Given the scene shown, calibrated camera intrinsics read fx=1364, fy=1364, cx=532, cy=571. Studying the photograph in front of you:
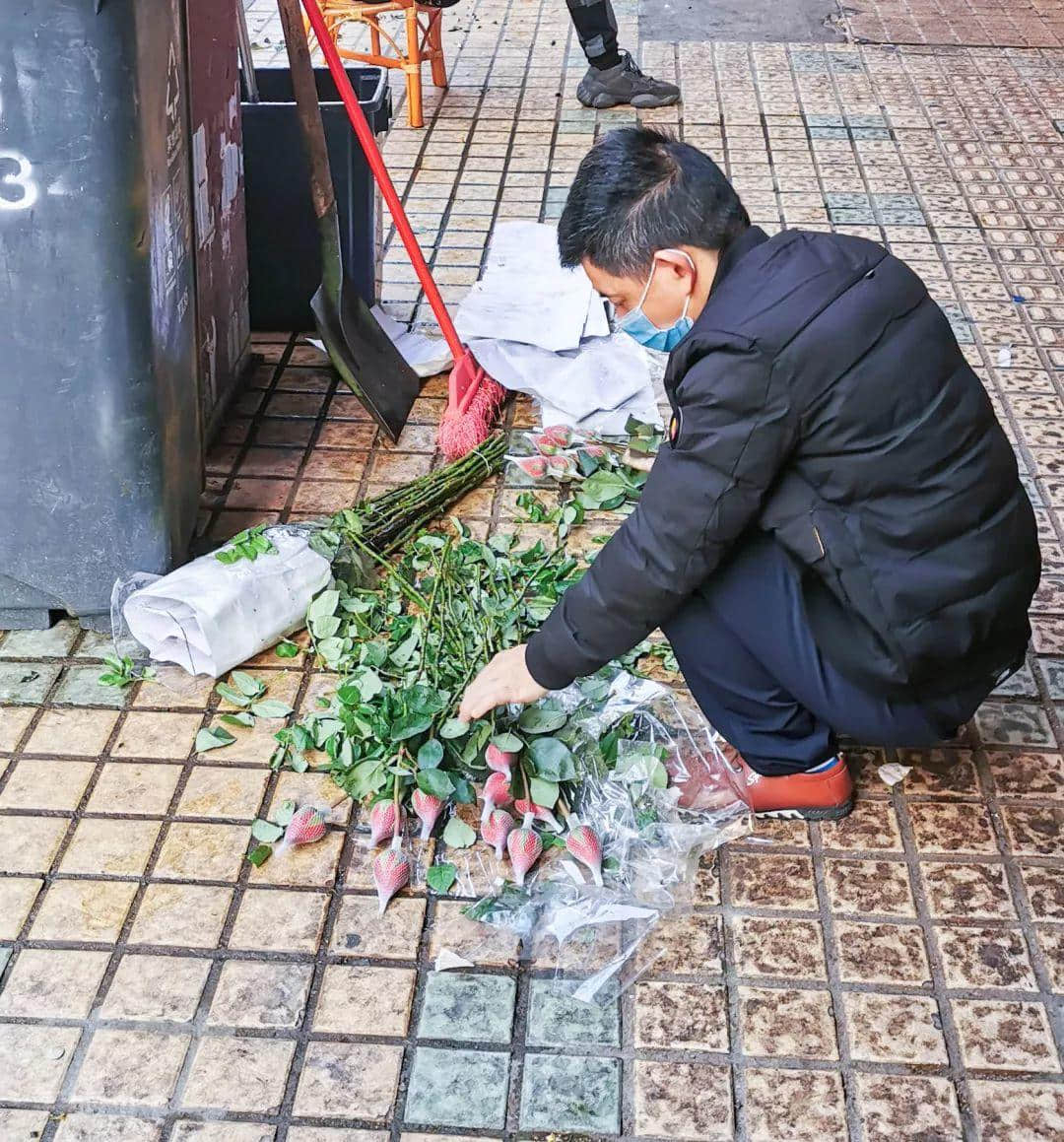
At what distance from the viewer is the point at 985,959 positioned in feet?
7.59

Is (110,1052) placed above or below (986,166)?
above

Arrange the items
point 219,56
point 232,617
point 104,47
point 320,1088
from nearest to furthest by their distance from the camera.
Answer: point 320,1088
point 104,47
point 232,617
point 219,56

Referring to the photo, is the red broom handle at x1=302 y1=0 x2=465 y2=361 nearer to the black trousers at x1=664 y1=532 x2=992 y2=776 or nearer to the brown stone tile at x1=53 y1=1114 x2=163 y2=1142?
the black trousers at x1=664 y1=532 x2=992 y2=776

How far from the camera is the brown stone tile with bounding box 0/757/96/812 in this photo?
2.58 m

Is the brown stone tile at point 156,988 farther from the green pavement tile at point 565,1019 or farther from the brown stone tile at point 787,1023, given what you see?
the brown stone tile at point 787,1023

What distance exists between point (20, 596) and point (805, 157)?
3.89 metres

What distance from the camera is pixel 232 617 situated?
2.85 meters

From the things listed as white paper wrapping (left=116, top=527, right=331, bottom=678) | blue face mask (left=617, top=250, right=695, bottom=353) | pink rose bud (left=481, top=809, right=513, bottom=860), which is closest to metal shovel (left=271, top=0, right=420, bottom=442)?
white paper wrapping (left=116, top=527, right=331, bottom=678)

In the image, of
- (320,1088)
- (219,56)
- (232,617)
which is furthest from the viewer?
(219,56)

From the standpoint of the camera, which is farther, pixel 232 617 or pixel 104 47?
pixel 232 617

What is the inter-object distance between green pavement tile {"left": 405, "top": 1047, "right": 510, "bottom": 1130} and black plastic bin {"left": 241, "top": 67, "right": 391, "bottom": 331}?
241 cm

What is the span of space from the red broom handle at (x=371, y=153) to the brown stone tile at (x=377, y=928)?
190cm

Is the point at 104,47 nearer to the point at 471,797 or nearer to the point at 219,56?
the point at 219,56

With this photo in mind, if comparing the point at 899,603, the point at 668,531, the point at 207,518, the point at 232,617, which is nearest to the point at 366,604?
the point at 232,617
